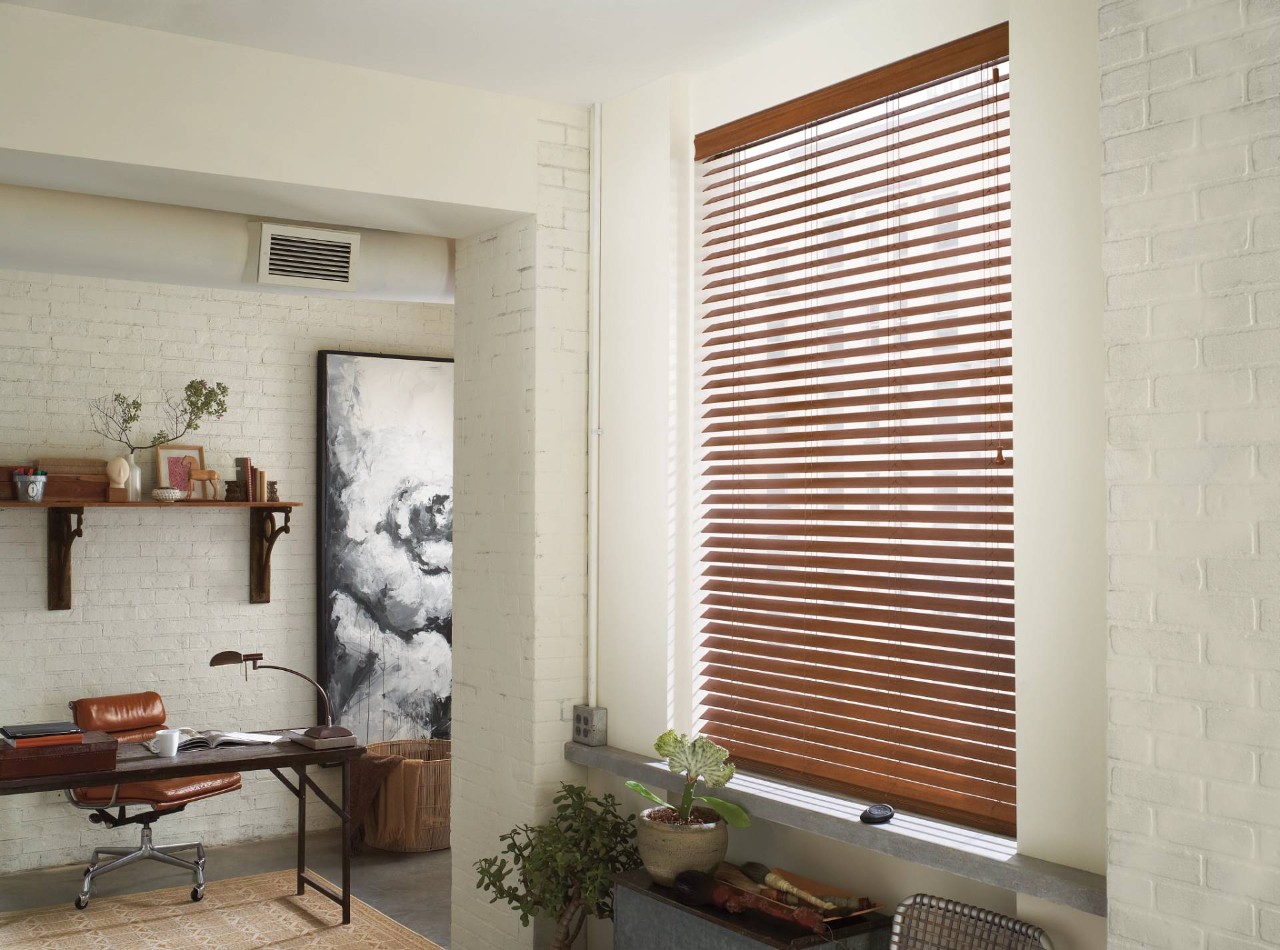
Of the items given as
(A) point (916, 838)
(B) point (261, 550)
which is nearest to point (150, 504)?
(B) point (261, 550)

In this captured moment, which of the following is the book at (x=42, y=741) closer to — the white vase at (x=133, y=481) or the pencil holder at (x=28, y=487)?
the pencil holder at (x=28, y=487)

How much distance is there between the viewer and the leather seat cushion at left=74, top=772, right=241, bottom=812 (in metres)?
5.33

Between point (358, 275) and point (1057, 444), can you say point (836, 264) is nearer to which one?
point (1057, 444)

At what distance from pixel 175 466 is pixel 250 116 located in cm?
292

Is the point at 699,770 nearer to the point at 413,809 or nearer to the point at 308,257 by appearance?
the point at 308,257

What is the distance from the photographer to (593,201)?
163 inches

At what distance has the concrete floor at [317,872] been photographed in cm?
530

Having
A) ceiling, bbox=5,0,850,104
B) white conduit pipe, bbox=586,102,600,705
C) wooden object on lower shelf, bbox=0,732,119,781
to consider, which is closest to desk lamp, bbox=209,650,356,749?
wooden object on lower shelf, bbox=0,732,119,781

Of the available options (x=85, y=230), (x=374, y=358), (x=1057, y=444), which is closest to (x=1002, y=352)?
(x=1057, y=444)

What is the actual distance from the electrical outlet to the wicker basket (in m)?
2.30

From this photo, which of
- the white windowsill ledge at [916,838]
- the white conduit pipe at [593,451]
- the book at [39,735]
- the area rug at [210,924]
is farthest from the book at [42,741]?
the white windowsill ledge at [916,838]

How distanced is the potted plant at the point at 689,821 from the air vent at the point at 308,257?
2191mm

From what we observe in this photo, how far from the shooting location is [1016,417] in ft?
9.11

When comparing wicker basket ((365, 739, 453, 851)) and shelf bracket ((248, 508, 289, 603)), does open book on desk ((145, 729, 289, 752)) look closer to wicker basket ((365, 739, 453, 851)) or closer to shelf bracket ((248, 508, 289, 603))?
wicker basket ((365, 739, 453, 851))
